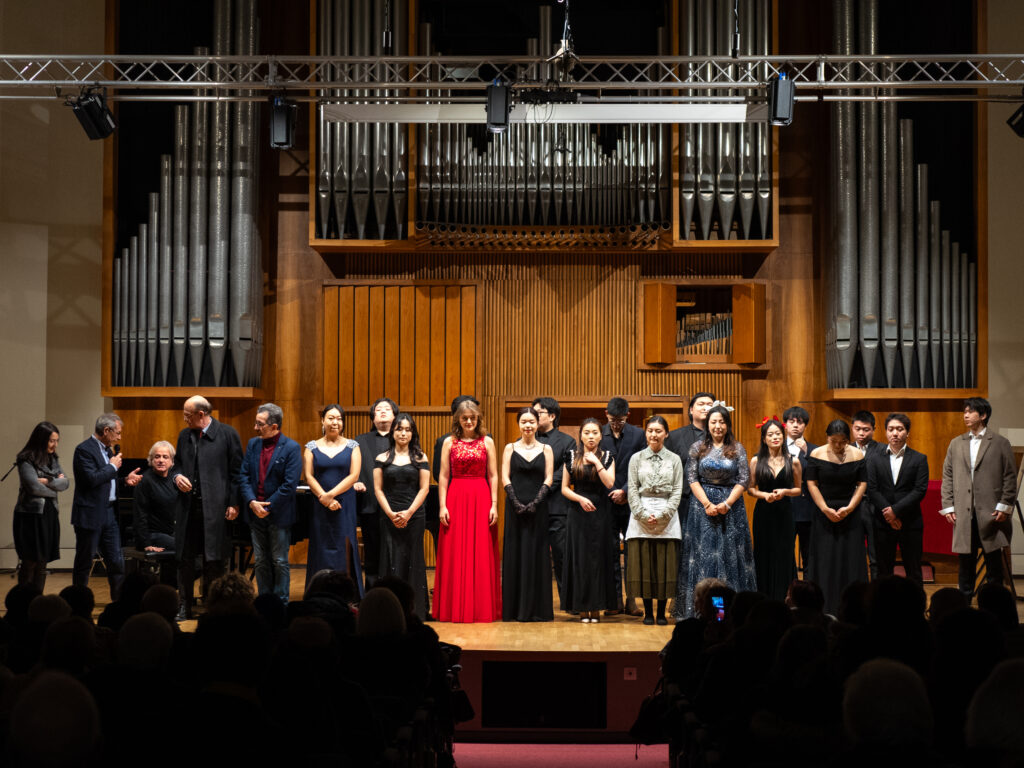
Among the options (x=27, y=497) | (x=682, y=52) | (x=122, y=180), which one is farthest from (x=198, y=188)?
(x=682, y=52)

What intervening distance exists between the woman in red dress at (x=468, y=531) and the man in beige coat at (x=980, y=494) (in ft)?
9.55

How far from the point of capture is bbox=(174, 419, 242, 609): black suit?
670 cm

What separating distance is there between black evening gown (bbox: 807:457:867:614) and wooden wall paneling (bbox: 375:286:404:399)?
397cm

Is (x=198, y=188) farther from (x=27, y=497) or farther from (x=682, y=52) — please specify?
(x=682, y=52)

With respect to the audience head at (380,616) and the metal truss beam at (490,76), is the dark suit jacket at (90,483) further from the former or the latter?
the audience head at (380,616)

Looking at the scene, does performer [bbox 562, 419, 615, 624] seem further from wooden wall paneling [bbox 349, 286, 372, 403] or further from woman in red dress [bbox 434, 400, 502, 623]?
wooden wall paneling [bbox 349, 286, 372, 403]

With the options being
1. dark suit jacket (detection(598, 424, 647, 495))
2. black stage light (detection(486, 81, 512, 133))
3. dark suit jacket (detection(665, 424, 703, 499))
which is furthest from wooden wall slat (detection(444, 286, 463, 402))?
dark suit jacket (detection(665, 424, 703, 499))

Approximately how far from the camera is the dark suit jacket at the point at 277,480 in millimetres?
6633

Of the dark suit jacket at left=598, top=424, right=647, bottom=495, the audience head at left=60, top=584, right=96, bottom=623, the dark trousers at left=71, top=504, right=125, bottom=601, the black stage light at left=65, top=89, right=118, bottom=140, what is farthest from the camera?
the black stage light at left=65, top=89, right=118, bottom=140

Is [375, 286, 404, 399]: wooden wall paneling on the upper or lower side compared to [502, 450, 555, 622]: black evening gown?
upper

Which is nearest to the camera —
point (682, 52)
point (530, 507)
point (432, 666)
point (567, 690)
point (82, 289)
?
point (432, 666)

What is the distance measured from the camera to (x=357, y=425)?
30.8 ft

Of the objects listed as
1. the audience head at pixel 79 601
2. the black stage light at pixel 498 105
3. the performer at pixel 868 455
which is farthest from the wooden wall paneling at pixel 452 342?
the audience head at pixel 79 601

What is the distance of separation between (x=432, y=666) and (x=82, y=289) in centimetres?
661
